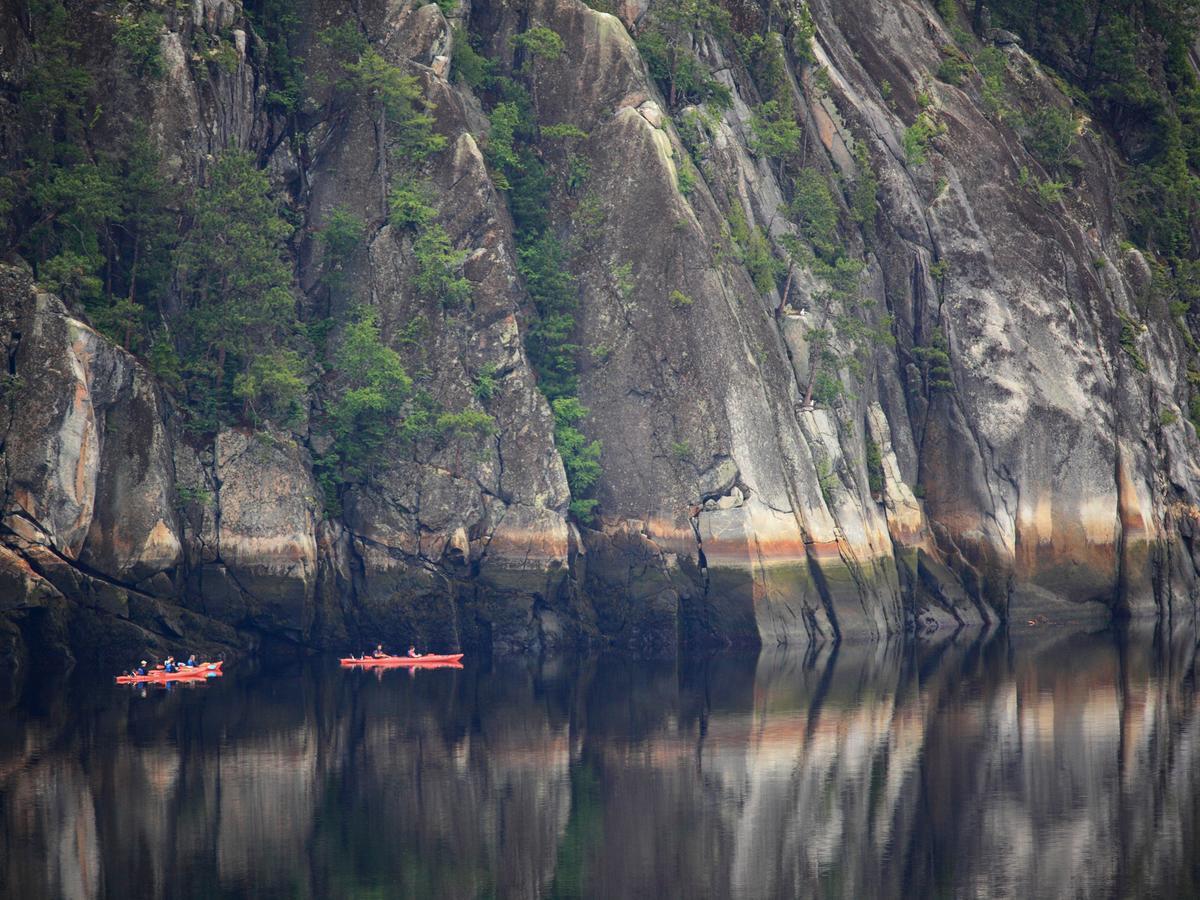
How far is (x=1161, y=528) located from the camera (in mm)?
64625

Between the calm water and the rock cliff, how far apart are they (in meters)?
4.98

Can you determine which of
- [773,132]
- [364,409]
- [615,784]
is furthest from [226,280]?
[615,784]

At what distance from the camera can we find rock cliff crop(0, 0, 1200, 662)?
5128 cm

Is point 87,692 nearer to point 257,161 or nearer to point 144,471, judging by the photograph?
point 144,471

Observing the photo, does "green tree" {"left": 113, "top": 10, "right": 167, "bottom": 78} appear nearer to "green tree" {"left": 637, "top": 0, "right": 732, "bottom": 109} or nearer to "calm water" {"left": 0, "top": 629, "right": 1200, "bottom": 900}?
"green tree" {"left": 637, "top": 0, "right": 732, "bottom": 109}

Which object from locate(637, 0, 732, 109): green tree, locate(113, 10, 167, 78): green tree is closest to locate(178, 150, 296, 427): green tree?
locate(113, 10, 167, 78): green tree

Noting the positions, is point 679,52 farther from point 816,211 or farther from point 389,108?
point 389,108

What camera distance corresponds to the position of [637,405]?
5881cm

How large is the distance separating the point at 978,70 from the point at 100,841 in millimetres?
58383

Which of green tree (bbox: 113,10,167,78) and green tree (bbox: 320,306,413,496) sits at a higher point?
green tree (bbox: 113,10,167,78)

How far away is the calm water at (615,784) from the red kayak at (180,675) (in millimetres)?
678

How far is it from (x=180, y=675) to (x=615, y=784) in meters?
19.7

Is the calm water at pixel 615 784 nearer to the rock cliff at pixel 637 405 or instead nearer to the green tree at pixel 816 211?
the rock cliff at pixel 637 405

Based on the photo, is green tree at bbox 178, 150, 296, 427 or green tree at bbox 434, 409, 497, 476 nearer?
green tree at bbox 178, 150, 296, 427
